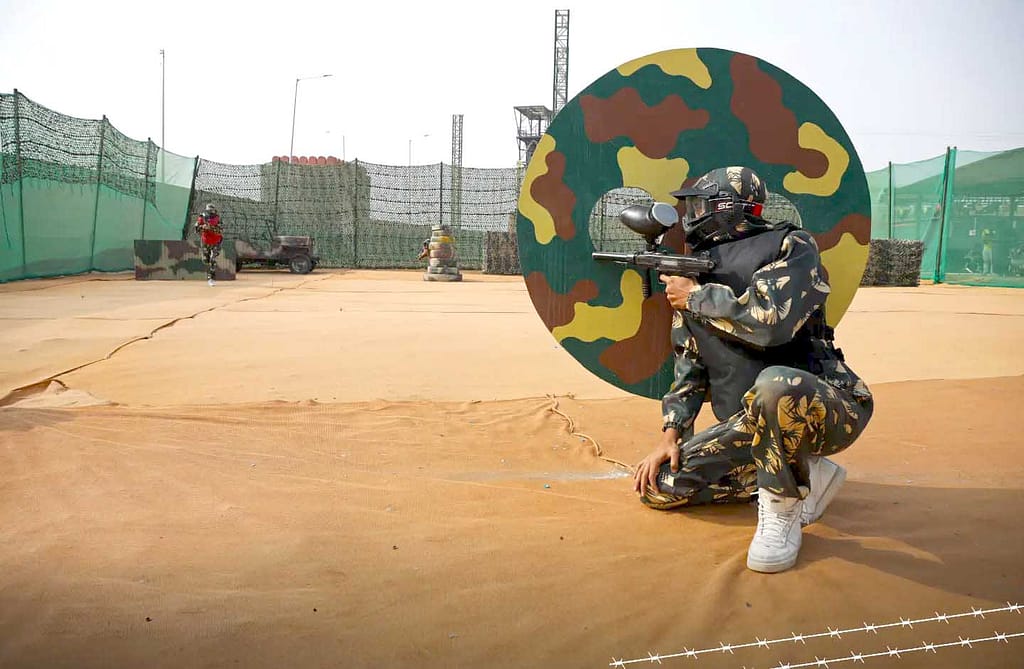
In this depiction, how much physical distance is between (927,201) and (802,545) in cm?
1819

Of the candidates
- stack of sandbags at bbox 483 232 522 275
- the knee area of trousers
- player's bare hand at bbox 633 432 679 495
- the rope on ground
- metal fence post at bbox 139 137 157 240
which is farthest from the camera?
stack of sandbags at bbox 483 232 522 275

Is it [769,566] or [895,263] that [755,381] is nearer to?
[769,566]

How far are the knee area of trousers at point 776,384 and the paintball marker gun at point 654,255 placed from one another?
0.49 meters

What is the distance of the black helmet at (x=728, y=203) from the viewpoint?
2.62 m

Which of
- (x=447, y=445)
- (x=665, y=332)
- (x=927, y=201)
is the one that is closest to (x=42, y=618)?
(x=447, y=445)

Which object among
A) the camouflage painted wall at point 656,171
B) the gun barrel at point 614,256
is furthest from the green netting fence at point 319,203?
the gun barrel at point 614,256

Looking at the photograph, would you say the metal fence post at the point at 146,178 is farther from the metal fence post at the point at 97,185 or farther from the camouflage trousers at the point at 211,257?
the camouflage trousers at the point at 211,257

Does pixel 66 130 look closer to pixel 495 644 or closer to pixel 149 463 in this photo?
pixel 149 463

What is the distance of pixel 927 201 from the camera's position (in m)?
18.0

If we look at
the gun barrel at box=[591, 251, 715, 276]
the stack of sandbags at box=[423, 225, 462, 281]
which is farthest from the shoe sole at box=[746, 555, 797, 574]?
A: the stack of sandbags at box=[423, 225, 462, 281]

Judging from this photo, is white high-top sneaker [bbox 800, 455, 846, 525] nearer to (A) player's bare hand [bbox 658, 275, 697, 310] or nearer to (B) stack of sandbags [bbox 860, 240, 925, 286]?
(A) player's bare hand [bbox 658, 275, 697, 310]

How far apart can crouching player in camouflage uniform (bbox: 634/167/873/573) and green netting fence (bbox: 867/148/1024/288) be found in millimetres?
13690

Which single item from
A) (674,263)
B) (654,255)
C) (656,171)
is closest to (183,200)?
(656,171)

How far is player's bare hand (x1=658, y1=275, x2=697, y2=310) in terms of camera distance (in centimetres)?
263
